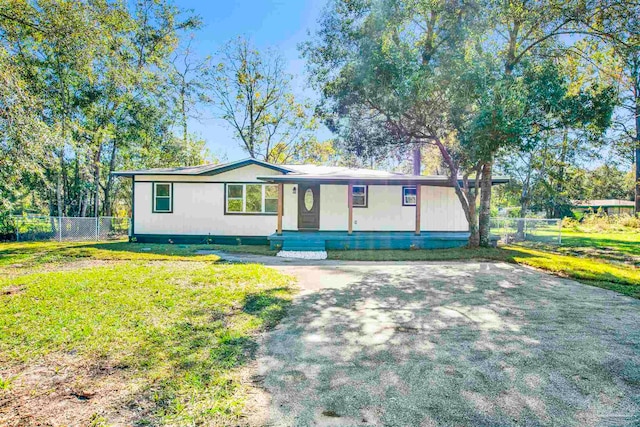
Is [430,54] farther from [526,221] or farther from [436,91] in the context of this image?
[526,221]

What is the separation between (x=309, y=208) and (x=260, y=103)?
15.2 meters

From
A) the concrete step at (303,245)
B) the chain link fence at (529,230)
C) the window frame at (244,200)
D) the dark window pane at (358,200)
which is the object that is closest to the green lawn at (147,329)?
the concrete step at (303,245)

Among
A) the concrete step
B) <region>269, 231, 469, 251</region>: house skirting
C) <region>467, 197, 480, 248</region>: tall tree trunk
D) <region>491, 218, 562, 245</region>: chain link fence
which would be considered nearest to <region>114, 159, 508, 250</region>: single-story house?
<region>269, 231, 469, 251</region>: house skirting

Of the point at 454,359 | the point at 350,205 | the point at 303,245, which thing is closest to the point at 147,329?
the point at 454,359

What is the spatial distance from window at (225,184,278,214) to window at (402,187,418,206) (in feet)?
16.7

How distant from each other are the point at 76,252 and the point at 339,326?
9436 millimetres

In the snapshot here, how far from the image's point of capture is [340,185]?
44.5 ft

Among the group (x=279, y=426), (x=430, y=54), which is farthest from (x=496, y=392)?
(x=430, y=54)

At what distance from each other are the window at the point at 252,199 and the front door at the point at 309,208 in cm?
101

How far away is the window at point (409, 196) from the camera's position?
13.7 m

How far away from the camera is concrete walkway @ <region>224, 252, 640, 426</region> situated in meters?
2.37

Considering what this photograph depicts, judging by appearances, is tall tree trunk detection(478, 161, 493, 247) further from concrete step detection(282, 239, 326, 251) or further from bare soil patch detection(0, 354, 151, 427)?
bare soil patch detection(0, 354, 151, 427)

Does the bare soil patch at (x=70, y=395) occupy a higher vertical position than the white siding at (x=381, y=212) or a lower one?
lower

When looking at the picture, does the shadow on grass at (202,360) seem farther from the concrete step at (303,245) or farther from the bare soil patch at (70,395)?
the concrete step at (303,245)
